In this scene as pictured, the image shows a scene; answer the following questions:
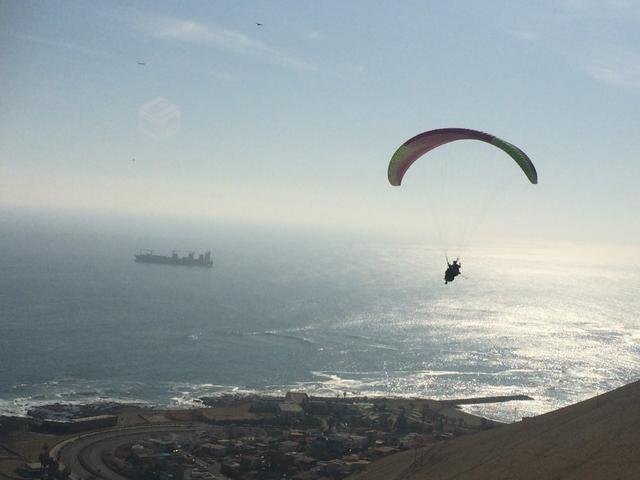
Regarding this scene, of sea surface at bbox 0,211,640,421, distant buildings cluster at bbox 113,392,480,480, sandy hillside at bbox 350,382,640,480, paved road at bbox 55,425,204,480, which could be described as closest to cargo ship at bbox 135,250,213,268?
sea surface at bbox 0,211,640,421

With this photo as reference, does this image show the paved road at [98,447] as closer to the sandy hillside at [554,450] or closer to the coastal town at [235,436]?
the coastal town at [235,436]

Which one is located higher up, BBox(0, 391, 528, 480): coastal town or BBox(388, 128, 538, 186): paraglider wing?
BBox(388, 128, 538, 186): paraglider wing

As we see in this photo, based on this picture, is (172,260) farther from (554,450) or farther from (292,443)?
(554,450)

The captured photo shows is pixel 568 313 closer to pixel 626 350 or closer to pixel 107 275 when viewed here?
pixel 626 350

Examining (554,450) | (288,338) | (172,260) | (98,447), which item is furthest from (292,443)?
(172,260)

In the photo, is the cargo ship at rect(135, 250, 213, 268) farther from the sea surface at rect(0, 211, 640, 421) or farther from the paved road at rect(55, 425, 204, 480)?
the paved road at rect(55, 425, 204, 480)

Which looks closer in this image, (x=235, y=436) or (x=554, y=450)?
(x=554, y=450)

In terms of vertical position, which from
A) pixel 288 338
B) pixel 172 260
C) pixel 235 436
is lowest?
pixel 235 436
